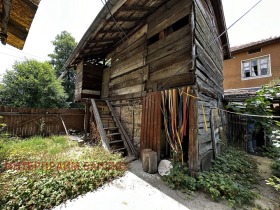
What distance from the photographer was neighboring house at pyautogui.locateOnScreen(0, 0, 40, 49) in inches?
71.6

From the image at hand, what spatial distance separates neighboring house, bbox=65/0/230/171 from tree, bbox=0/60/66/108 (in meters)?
8.68

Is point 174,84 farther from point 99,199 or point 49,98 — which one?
point 49,98

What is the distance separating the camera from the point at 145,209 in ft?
7.86

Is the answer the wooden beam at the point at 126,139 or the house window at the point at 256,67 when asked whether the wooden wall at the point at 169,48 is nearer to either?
the wooden beam at the point at 126,139

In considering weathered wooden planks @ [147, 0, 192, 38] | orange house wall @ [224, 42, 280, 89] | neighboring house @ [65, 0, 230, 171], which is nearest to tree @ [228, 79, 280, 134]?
neighboring house @ [65, 0, 230, 171]

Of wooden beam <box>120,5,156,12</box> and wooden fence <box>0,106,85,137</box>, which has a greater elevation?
wooden beam <box>120,5,156,12</box>

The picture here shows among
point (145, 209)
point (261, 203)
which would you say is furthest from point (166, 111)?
point (261, 203)

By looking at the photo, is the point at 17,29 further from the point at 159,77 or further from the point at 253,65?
the point at 253,65

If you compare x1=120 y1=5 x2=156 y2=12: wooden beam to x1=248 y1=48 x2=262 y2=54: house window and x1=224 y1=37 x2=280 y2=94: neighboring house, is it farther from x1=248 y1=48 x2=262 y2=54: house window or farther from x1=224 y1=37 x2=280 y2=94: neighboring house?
x1=248 y1=48 x2=262 y2=54: house window

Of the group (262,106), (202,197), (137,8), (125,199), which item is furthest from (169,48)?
(262,106)

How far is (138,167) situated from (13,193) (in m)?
2.76

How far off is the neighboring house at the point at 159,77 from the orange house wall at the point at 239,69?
23.8 feet

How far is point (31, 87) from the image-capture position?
12.4m

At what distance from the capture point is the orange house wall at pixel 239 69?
10406 millimetres
